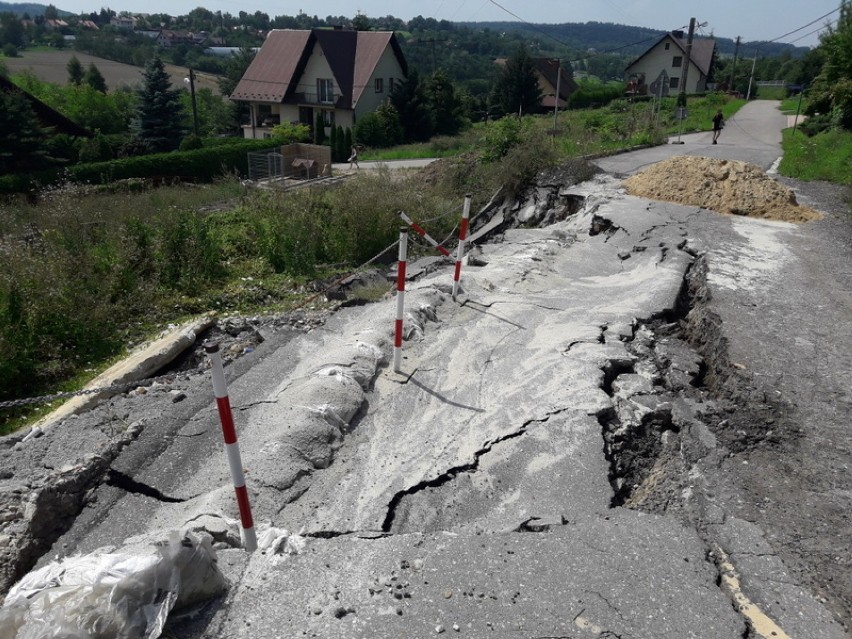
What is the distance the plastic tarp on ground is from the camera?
8.35 feet

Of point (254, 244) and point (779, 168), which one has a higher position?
point (779, 168)

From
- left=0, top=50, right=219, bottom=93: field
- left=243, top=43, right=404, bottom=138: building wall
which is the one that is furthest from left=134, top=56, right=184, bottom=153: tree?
left=0, top=50, right=219, bottom=93: field

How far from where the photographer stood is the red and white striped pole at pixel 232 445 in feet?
10.0

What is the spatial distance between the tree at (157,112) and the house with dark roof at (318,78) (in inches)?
414

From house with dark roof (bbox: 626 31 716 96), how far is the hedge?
41.7 meters

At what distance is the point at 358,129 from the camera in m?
40.8

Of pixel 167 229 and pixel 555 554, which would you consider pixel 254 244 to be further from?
pixel 555 554

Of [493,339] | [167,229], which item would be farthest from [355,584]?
[167,229]

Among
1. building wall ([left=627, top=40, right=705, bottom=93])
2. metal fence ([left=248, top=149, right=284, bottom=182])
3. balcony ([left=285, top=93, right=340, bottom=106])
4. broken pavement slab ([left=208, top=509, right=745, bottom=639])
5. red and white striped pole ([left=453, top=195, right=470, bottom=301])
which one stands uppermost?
building wall ([left=627, top=40, right=705, bottom=93])

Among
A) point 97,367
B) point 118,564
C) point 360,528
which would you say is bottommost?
point 97,367

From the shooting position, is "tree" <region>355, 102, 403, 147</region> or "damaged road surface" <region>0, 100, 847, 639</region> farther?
"tree" <region>355, 102, 403, 147</region>

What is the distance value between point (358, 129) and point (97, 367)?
3599cm

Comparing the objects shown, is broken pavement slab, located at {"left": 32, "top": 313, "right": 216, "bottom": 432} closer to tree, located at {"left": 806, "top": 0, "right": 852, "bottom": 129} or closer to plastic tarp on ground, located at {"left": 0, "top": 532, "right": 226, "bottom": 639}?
plastic tarp on ground, located at {"left": 0, "top": 532, "right": 226, "bottom": 639}

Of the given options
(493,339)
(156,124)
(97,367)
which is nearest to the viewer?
(493,339)
